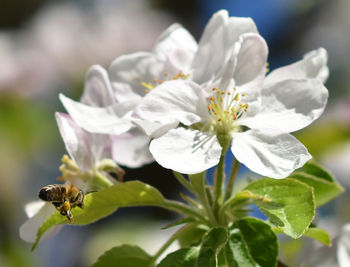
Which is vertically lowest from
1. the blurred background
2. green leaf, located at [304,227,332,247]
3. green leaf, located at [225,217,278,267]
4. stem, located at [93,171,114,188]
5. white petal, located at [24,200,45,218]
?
the blurred background

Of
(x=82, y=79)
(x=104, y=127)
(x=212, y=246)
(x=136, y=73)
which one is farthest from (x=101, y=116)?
(x=82, y=79)

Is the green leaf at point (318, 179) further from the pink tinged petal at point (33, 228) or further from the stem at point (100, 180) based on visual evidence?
the pink tinged petal at point (33, 228)

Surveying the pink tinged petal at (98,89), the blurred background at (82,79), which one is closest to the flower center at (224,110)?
the pink tinged petal at (98,89)

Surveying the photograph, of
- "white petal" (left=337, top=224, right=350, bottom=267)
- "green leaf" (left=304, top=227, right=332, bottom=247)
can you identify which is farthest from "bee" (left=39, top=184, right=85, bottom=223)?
"white petal" (left=337, top=224, right=350, bottom=267)

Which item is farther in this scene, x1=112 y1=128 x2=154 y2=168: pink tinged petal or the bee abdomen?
x1=112 y1=128 x2=154 y2=168: pink tinged petal

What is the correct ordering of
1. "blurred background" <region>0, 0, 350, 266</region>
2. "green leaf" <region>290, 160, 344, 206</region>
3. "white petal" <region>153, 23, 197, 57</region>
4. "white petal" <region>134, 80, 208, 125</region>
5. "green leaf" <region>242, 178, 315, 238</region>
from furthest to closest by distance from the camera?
"blurred background" <region>0, 0, 350, 266</region>, "white petal" <region>153, 23, 197, 57</region>, "green leaf" <region>290, 160, 344, 206</region>, "white petal" <region>134, 80, 208, 125</region>, "green leaf" <region>242, 178, 315, 238</region>

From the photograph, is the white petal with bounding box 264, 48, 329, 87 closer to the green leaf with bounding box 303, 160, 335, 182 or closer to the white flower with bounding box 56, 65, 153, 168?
the green leaf with bounding box 303, 160, 335, 182

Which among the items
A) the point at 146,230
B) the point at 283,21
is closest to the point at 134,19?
the point at 283,21
